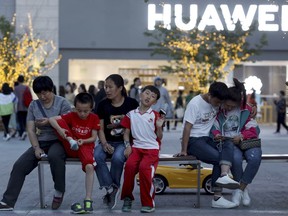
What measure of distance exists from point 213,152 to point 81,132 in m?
1.55

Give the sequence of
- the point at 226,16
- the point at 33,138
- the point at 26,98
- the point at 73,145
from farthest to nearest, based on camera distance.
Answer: the point at 226,16 < the point at 26,98 < the point at 33,138 < the point at 73,145

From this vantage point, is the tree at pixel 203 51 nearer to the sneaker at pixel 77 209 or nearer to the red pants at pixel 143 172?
the red pants at pixel 143 172

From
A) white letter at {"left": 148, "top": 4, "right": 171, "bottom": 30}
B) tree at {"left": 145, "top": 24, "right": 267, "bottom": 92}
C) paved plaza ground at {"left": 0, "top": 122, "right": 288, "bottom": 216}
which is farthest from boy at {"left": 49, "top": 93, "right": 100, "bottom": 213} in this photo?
white letter at {"left": 148, "top": 4, "right": 171, "bottom": 30}

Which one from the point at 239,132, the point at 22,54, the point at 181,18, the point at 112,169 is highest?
the point at 181,18

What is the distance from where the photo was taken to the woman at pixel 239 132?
31.4 feet

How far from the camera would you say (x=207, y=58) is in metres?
32.5

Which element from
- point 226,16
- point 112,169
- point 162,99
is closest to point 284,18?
point 226,16

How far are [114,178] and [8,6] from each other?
30.3 m

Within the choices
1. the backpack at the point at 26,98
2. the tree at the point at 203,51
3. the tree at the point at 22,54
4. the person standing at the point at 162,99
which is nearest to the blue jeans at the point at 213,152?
the person standing at the point at 162,99

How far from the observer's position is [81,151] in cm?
936

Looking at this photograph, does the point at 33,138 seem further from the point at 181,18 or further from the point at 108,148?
the point at 181,18

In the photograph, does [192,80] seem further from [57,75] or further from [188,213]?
[188,213]

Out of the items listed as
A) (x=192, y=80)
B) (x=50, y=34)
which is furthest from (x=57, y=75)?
(x=192, y=80)

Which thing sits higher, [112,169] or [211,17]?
[211,17]
